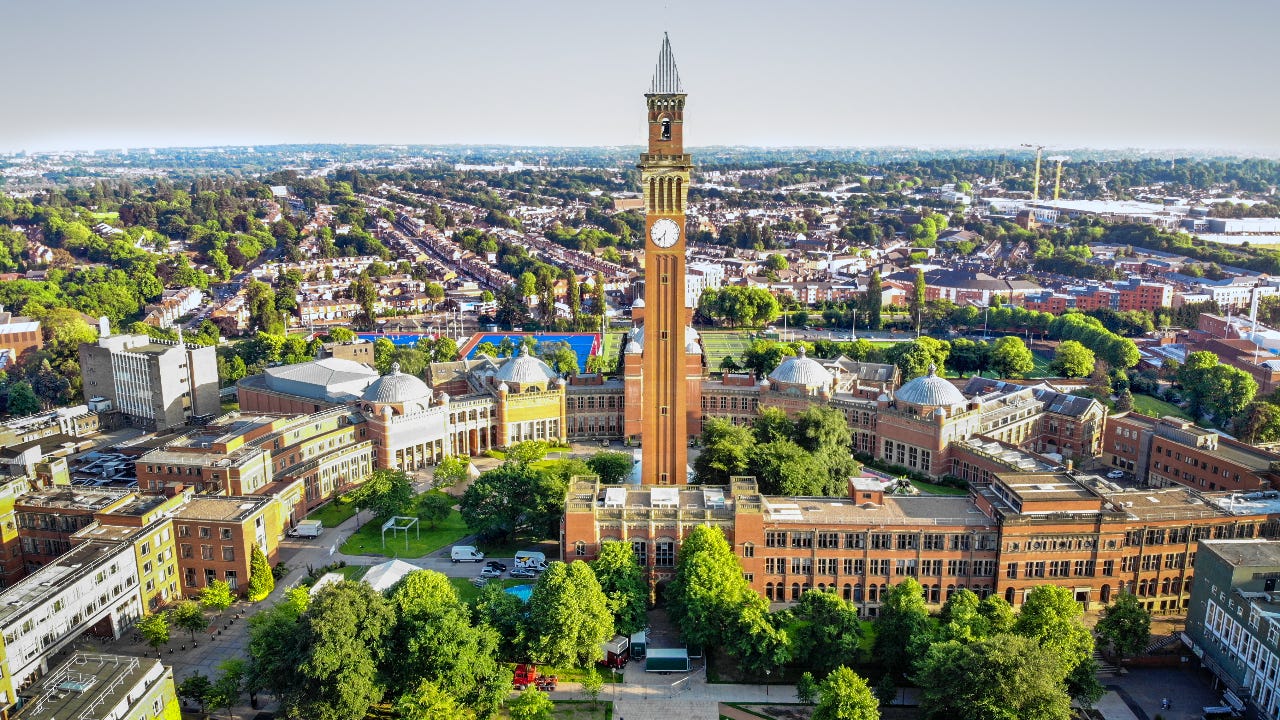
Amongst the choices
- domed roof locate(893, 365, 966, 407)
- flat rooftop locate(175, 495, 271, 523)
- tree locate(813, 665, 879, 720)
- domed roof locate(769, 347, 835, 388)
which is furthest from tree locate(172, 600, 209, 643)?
domed roof locate(893, 365, 966, 407)

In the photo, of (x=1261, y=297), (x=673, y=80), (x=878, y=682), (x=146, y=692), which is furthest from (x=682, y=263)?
(x=1261, y=297)

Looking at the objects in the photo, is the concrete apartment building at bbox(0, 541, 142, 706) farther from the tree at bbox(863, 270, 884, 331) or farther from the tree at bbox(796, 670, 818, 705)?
the tree at bbox(863, 270, 884, 331)

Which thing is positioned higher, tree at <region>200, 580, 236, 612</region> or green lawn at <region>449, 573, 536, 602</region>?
tree at <region>200, 580, 236, 612</region>

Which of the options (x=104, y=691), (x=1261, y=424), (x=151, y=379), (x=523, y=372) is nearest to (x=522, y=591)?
(x=104, y=691)

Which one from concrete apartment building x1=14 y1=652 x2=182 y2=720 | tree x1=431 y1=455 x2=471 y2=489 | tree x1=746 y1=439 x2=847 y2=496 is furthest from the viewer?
tree x1=431 y1=455 x2=471 y2=489

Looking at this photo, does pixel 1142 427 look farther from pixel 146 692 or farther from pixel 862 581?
pixel 146 692

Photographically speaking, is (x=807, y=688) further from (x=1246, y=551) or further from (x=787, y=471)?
(x=1246, y=551)

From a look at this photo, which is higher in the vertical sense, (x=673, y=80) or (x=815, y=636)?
(x=673, y=80)
